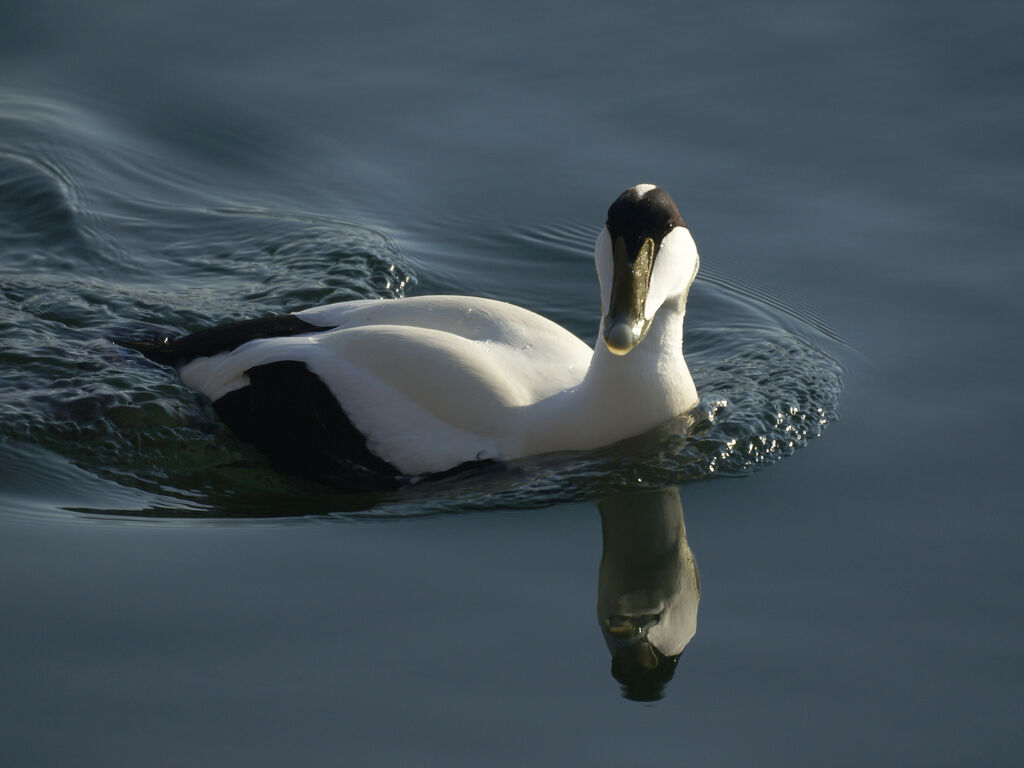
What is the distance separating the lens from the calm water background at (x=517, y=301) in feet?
12.4

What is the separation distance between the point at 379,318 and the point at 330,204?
214 centimetres

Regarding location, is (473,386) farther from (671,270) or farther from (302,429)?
(671,270)

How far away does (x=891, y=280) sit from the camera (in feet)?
20.7

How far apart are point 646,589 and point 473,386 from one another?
0.95m

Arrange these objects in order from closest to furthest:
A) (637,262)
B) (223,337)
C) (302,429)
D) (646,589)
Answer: (646,589), (637,262), (302,429), (223,337)

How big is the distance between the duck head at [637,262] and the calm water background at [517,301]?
0.58 metres

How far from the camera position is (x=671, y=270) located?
4.78 m

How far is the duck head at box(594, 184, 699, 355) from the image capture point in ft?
15.1

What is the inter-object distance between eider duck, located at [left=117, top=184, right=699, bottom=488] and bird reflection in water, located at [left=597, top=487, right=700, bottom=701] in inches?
12.4

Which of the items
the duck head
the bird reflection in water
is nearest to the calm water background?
the bird reflection in water

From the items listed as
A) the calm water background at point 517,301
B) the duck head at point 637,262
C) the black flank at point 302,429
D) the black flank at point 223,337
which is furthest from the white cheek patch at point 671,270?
the black flank at point 223,337

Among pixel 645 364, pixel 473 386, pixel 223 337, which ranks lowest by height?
pixel 223 337

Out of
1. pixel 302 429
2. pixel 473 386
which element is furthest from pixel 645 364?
pixel 302 429

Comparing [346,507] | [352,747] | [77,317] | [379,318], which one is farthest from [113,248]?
[352,747]
